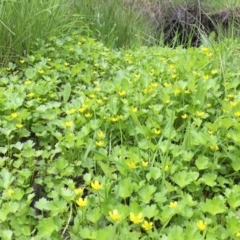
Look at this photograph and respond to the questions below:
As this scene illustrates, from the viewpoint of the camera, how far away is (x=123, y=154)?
1.46 m

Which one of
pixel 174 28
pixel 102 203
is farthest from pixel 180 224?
pixel 174 28

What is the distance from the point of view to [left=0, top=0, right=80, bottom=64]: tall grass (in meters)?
2.47

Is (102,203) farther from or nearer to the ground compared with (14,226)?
farther from the ground

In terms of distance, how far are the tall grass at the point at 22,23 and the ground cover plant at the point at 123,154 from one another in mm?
242

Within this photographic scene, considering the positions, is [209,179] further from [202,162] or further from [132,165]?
[132,165]

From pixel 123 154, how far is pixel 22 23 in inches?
56.9

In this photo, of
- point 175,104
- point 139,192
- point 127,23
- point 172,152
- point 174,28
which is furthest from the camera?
point 174,28

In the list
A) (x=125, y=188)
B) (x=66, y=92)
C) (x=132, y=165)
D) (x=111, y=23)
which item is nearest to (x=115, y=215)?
(x=125, y=188)

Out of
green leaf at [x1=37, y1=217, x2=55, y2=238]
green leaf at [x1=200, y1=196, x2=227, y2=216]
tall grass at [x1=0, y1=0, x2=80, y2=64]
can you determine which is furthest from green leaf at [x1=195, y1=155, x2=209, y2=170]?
tall grass at [x1=0, y1=0, x2=80, y2=64]

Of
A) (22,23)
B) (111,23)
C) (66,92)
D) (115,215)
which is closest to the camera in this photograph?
(115,215)

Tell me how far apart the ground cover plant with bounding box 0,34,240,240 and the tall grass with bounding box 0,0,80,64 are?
0.24m

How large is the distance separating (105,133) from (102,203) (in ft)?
1.65

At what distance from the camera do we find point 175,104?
1804 millimetres

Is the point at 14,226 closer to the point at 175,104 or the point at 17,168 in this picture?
the point at 17,168
